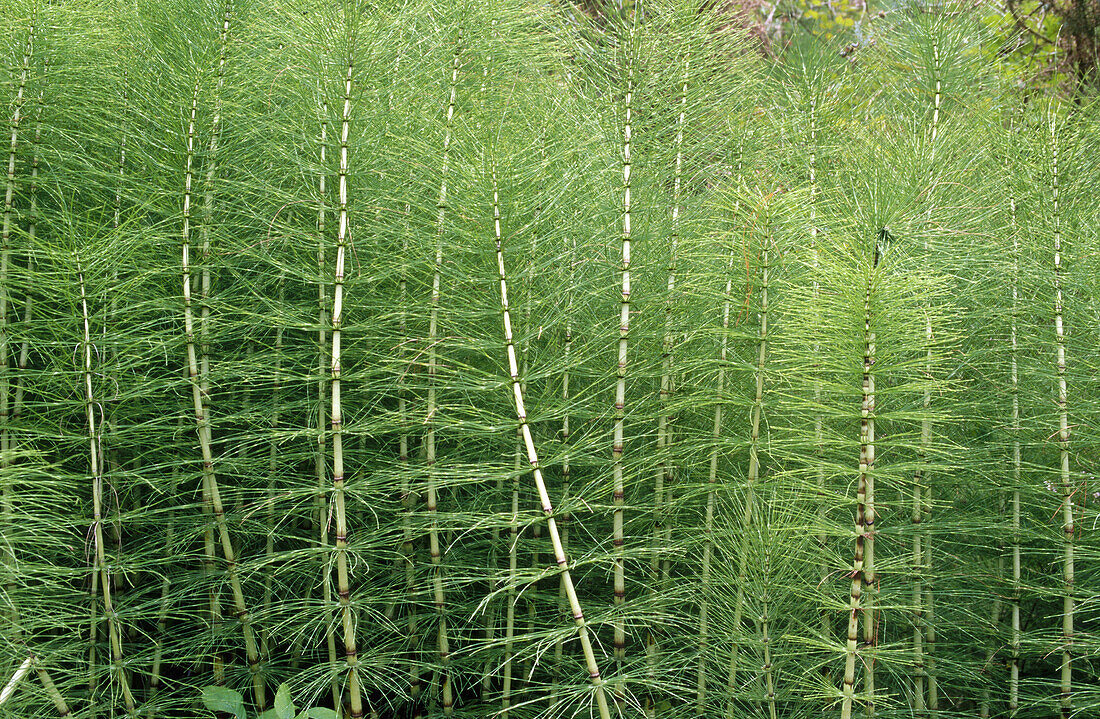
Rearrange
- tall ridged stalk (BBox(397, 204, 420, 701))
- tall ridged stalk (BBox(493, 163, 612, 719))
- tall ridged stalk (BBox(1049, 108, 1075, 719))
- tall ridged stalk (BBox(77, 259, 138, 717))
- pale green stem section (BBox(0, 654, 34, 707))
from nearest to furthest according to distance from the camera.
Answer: pale green stem section (BBox(0, 654, 34, 707))
tall ridged stalk (BBox(493, 163, 612, 719))
tall ridged stalk (BBox(77, 259, 138, 717))
tall ridged stalk (BBox(1049, 108, 1075, 719))
tall ridged stalk (BBox(397, 204, 420, 701))

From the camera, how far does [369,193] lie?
110 inches

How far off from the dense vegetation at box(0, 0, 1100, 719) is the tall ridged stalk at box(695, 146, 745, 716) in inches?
0.8

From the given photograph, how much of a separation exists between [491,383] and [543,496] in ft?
1.14

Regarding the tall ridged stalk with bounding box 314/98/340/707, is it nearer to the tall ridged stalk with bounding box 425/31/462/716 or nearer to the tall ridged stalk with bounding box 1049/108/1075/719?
the tall ridged stalk with bounding box 425/31/462/716

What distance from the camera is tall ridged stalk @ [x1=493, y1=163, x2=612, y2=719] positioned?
7.13 feet

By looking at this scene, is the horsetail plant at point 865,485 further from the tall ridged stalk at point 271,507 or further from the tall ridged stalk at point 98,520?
the tall ridged stalk at point 98,520

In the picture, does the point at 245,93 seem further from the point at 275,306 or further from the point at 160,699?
the point at 160,699

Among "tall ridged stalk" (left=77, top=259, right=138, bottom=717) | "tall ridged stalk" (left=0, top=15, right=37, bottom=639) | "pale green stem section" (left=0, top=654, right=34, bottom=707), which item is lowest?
"pale green stem section" (left=0, top=654, right=34, bottom=707)

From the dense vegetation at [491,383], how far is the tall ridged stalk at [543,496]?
25 mm

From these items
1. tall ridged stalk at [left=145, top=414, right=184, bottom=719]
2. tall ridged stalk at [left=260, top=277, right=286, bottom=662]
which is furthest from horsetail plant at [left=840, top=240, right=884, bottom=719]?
tall ridged stalk at [left=145, top=414, right=184, bottom=719]

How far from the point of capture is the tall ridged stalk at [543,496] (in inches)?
85.6

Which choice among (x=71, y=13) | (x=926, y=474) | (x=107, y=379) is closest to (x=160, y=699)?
(x=107, y=379)

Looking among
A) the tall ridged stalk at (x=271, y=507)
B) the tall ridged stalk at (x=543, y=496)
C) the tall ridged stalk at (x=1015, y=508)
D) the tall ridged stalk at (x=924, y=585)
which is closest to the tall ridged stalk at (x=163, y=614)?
the tall ridged stalk at (x=271, y=507)

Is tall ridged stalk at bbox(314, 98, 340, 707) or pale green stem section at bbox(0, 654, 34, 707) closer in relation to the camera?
pale green stem section at bbox(0, 654, 34, 707)
